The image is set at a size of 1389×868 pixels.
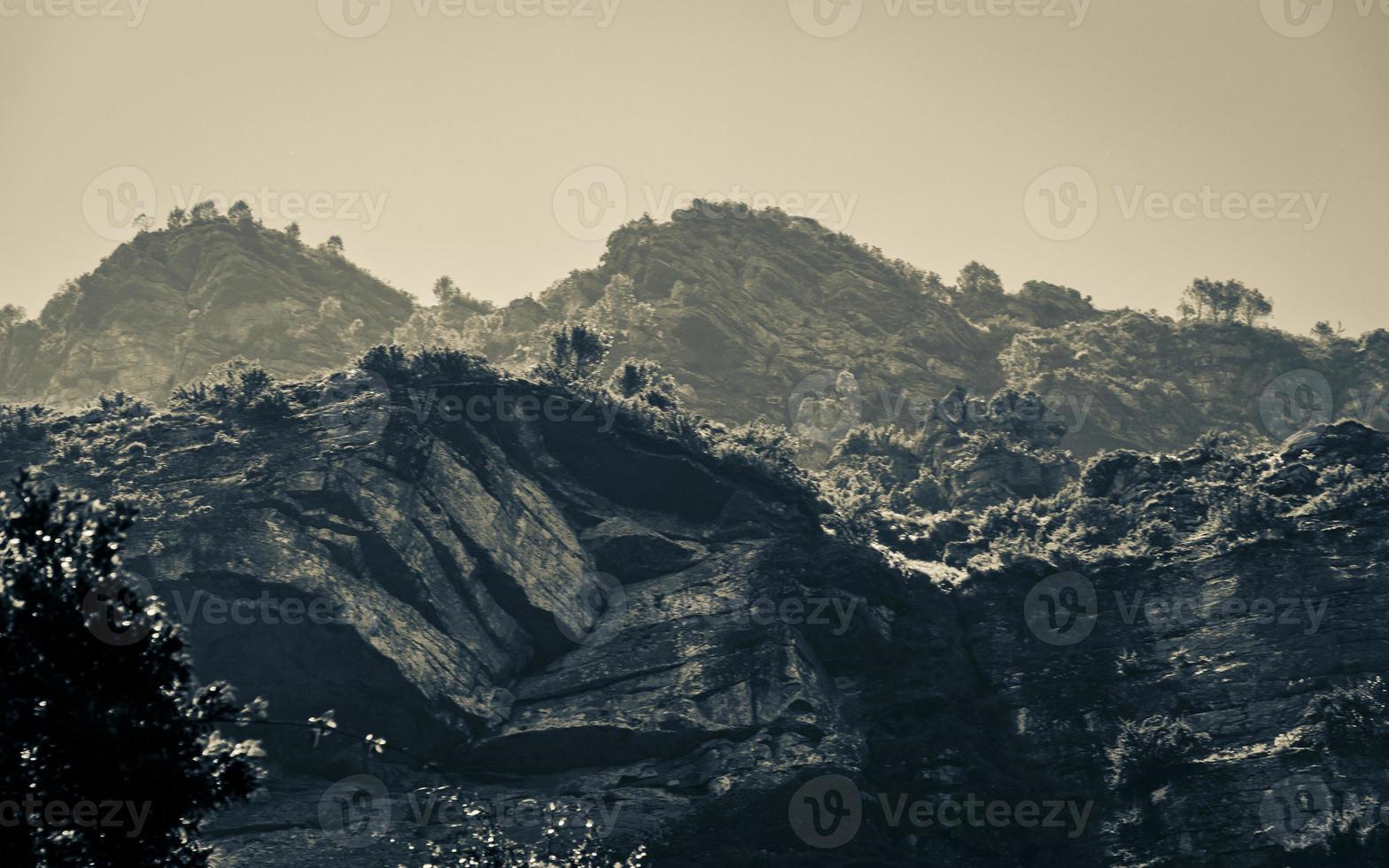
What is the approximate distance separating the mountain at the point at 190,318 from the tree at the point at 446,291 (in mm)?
7349

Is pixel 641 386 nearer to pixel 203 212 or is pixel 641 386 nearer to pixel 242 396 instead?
pixel 242 396

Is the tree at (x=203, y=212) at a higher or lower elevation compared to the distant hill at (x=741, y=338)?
higher

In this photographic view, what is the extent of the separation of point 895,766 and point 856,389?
9846cm

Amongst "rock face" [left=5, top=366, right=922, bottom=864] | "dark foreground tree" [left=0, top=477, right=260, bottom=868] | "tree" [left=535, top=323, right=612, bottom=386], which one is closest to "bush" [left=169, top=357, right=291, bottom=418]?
"rock face" [left=5, top=366, right=922, bottom=864]

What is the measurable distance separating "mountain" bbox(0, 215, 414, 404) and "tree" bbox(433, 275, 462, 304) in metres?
7.35

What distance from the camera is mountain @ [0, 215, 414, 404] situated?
15488 cm

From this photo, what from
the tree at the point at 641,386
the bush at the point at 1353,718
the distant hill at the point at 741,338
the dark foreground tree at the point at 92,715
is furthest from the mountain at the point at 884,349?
the dark foreground tree at the point at 92,715

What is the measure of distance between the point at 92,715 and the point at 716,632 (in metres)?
46.1

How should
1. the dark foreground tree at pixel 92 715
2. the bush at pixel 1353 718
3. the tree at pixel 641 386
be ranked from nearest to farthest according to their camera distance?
the dark foreground tree at pixel 92 715, the bush at pixel 1353 718, the tree at pixel 641 386

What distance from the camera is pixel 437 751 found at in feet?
214

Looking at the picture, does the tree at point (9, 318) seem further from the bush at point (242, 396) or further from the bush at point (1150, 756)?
the bush at point (1150, 756)

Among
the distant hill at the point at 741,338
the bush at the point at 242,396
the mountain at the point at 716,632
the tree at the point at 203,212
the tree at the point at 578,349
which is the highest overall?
the tree at the point at 203,212

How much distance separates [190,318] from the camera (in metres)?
164

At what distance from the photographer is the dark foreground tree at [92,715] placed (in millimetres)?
27875
